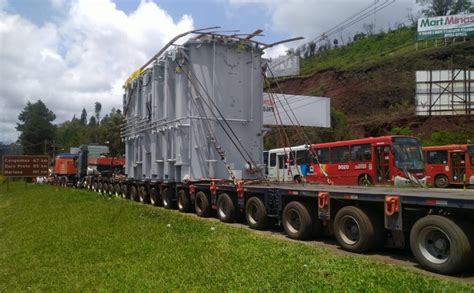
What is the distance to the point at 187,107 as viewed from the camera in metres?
16.0

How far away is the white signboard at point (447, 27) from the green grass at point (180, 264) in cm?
4119

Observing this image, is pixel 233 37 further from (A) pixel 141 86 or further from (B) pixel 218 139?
(A) pixel 141 86

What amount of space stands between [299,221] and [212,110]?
257 inches

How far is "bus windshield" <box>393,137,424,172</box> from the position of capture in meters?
20.9

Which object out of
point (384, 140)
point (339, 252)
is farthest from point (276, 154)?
point (339, 252)

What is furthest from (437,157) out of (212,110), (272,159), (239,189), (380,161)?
(239,189)

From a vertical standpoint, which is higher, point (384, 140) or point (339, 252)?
point (384, 140)

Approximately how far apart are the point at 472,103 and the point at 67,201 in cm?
3230

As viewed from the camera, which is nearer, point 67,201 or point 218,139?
point 218,139

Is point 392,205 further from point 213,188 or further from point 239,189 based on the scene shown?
point 213,188

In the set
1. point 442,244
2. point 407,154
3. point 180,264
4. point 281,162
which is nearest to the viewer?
point 442,244

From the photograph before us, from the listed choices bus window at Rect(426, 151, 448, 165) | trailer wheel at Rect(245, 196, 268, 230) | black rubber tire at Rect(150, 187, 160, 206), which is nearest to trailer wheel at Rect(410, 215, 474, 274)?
trailer wheel at Rect(245, 196, 268, 230)

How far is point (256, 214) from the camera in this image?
38.4ft

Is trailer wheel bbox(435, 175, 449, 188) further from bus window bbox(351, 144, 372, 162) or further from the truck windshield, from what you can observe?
bus window bbox(351, 144, 372, 162)
